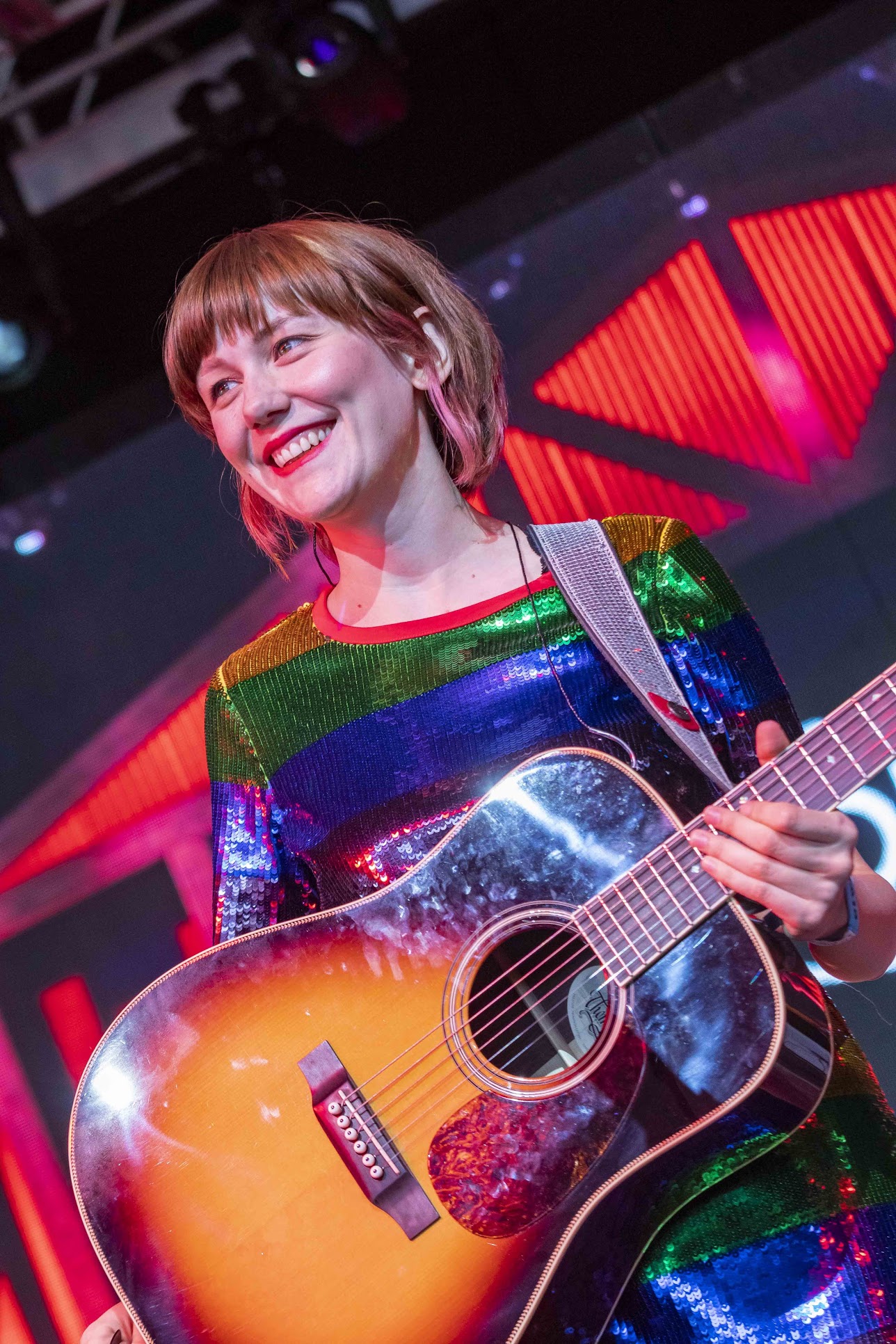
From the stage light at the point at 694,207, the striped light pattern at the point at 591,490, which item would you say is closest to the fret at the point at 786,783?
the striped light pattern at the point at 591,490

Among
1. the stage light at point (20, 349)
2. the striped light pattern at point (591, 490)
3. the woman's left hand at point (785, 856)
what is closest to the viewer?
the woman's left hand at point (785, 856)

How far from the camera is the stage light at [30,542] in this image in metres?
4.53

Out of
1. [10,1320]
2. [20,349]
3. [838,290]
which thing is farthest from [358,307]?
[10,1320]

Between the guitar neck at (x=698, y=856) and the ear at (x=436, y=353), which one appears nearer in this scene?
the guitar neck at (x=698, y=856)

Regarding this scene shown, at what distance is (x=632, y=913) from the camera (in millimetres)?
1455

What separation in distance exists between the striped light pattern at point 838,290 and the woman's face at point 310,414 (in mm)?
2241

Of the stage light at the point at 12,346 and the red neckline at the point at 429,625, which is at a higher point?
the stage light at the point at 12,346

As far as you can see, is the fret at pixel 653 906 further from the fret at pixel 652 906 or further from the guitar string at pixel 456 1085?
the guitar string at pixel 456 1085

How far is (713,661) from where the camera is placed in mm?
1715

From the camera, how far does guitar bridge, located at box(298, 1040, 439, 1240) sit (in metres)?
1.46

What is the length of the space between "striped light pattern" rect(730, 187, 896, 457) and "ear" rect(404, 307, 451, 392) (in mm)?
2036

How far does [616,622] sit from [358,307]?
680mm

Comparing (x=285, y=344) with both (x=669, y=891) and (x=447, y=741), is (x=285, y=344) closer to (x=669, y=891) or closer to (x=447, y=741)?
(x=447, y=741)

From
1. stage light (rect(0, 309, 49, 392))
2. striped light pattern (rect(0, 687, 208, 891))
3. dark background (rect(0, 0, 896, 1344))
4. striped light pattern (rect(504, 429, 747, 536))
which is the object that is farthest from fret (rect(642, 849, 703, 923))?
stage light (rect(0, 309, 49, 392))
